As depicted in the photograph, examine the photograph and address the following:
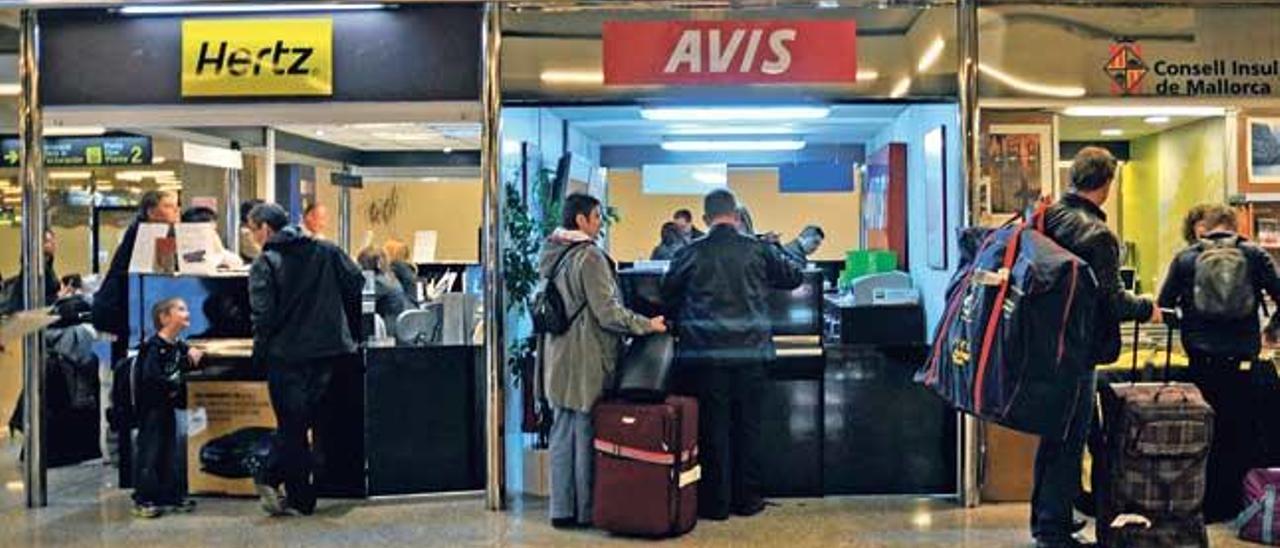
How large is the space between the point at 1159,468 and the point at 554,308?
2334mm

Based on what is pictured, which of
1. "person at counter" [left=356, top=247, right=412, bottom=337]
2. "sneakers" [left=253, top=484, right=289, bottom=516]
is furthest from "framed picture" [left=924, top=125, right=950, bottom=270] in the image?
"sneakers" [left=253, top=484, right=289, bottom=516]

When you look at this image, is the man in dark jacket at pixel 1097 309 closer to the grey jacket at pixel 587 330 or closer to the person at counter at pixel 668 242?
the grey jacket at pixel 587 330

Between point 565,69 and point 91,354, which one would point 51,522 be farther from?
point 565,69

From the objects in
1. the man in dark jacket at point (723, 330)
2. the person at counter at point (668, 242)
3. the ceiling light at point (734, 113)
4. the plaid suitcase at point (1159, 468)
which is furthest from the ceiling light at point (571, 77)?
the plaid suitcase at point (1159, 468)

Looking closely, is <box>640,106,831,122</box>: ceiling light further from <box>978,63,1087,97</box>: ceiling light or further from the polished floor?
the polished floor

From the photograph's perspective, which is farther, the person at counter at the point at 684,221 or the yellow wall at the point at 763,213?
the yellow wall at the point at 763,213

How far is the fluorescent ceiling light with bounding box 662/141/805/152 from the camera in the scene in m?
6.92

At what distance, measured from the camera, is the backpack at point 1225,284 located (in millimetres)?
4570

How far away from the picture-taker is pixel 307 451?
511cm

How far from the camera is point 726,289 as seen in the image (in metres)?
4.94

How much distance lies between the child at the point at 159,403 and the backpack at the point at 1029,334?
329cm

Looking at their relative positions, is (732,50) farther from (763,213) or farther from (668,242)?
(763,213)

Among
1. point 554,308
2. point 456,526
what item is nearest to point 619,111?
point 554,308

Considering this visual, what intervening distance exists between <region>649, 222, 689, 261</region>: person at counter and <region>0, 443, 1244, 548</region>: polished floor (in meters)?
1.72
